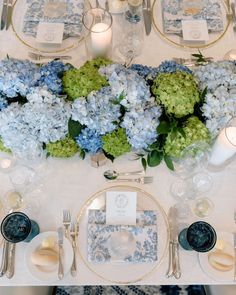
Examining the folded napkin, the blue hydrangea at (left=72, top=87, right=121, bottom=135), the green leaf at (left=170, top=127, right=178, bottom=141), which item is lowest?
the folded napkin

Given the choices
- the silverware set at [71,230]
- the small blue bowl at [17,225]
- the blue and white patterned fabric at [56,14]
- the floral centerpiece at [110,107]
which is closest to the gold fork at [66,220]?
A: the silverware set at [71,230]

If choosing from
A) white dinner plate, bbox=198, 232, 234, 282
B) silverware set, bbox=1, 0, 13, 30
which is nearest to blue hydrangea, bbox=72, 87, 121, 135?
white dinner plate, bbox=198, 232, 234, 282

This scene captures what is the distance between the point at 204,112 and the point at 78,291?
1.16 m

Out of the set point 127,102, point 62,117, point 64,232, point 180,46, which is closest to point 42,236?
point 64,232

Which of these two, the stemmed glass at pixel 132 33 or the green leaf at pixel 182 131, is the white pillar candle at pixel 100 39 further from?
the green leaf at pixel 182 131

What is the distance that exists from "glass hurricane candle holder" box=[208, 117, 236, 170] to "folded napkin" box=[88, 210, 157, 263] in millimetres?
326

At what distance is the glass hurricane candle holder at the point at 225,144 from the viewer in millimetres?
1248

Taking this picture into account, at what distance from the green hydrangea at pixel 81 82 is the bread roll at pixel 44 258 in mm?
536

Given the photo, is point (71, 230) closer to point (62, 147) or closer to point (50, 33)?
point (62, 147)

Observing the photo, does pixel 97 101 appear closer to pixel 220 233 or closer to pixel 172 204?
pixel 172 204

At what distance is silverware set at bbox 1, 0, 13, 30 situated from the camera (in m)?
1.64

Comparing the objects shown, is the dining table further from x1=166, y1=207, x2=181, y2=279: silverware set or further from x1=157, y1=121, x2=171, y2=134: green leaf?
x1=157, y1=121, x2=171, y2=134: green leaf

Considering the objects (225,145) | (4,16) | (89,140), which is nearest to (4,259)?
(89,140)

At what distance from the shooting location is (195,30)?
1634 mm
